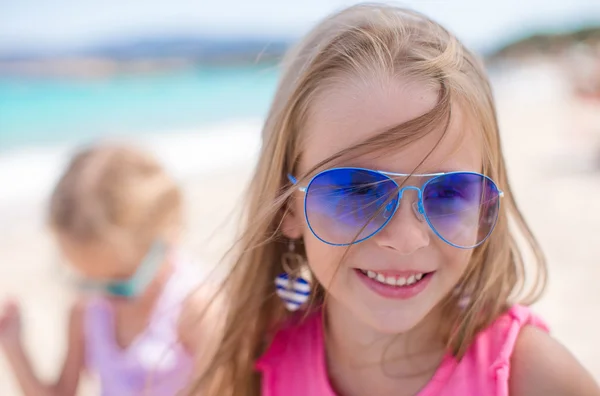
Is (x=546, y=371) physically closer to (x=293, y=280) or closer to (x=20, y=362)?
(x=293, y=280)

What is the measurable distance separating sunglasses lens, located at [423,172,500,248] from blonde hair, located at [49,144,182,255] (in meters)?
1.57

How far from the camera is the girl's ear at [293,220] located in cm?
164

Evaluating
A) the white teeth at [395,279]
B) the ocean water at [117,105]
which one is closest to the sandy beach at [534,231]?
the white teeth at [395,279]

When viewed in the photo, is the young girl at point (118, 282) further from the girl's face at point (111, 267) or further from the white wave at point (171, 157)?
the white wave at point (171, 157)

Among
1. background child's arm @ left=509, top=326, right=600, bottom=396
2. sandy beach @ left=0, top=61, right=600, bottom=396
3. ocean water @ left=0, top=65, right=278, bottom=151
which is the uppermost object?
background child's arm @ left=509, top=326, right=600, bottom=396

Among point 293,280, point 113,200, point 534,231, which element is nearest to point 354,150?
point 293,280

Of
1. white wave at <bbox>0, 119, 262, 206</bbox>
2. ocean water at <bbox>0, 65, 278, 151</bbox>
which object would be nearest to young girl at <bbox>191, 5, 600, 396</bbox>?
white wave at <bbox>0, 119, 262, 206</bbox>

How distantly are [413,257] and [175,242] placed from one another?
163 cm

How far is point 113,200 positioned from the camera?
102 inches

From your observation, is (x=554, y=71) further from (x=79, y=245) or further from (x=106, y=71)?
(x=79, y=245)

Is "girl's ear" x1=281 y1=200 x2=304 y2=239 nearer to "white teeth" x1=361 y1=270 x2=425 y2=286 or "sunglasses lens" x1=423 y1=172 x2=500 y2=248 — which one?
"white teeth" x1=361 y1=270 x2=425 y2=286

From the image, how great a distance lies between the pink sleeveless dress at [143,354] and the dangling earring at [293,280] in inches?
32.6

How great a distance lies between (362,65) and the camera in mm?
1449

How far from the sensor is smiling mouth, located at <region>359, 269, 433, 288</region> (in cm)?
150
